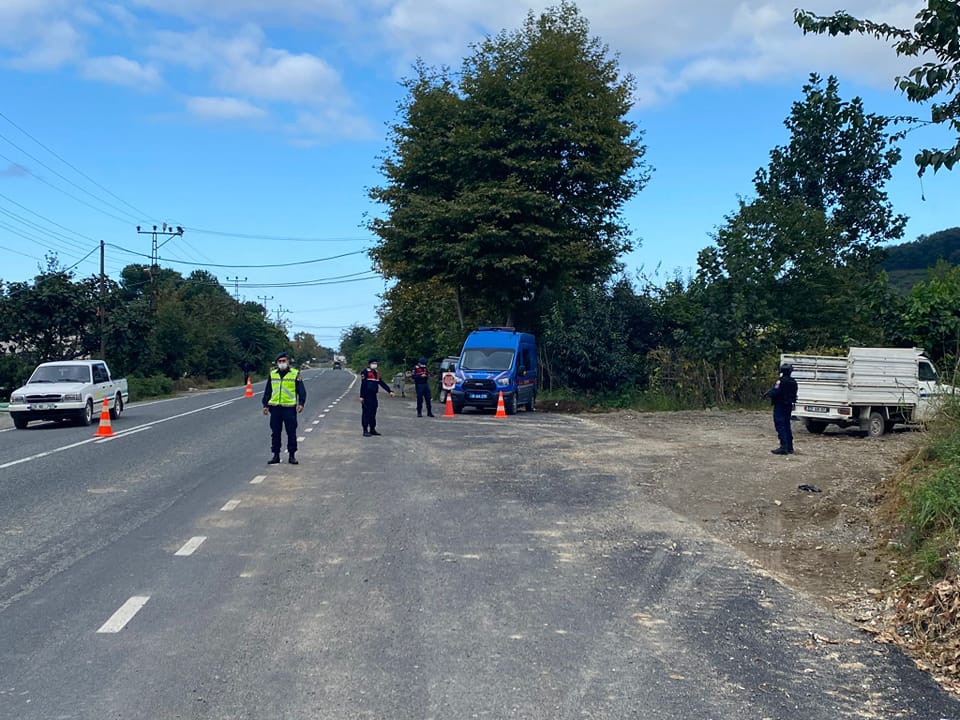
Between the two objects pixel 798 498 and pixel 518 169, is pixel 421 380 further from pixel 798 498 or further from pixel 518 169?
pixel 798 498

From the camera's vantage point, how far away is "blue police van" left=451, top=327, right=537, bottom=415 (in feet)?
95.0

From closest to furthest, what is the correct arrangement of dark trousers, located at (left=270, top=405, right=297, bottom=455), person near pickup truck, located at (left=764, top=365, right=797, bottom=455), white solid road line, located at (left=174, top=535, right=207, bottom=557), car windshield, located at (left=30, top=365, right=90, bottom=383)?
white solid road line, located at (left=174, top=535, right=207, bottom=557) < dark trousers, located at (left=270, top=405, right=297, bottom=455) < person near pickup truck, located at (left=764, top=365, right=797, bottom=455) < car windshield, located at (left=30, top=365, right=90, bottom=383)

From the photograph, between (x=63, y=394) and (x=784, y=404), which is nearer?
(x=784, y=404)

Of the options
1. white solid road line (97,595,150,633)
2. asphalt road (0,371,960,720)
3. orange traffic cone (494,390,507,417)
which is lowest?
asphalt road (0,371,960,720)

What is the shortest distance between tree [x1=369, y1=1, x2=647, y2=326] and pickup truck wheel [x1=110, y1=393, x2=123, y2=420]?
1157 centimetres

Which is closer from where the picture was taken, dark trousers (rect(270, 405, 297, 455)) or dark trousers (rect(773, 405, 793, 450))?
dark trousers (rect(270, 405, 297, 455))

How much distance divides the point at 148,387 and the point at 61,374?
25563mm

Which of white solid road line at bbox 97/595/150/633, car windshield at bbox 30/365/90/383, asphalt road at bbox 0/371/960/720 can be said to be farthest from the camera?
car windshield at bbox 30/365/90/383

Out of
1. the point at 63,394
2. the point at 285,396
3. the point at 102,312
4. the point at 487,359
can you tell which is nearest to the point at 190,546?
the point at 285,396

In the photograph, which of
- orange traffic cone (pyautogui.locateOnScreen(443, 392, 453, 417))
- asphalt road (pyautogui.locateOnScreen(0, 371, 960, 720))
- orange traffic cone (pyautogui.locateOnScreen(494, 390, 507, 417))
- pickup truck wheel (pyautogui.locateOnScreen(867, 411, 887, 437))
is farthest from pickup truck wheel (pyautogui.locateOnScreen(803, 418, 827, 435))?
asphalt road (pyautogui.locateOnScreen(0, 371, 960, 720))

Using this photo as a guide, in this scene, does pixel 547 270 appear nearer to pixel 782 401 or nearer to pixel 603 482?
pixel 782 401

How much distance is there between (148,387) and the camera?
50.1 m

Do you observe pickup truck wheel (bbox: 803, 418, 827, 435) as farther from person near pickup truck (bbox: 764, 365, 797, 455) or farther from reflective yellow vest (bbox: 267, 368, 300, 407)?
reflective yellow vest (bbox: 267, 368, 300, 407)

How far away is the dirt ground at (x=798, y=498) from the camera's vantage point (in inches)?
319
